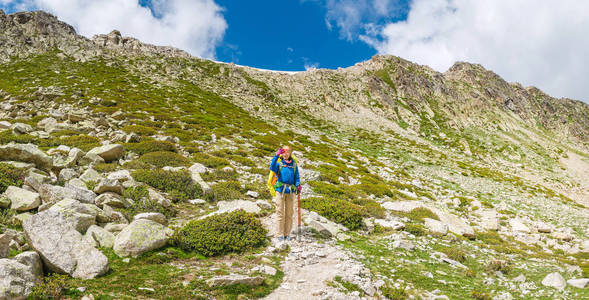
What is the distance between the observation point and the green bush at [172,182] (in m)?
11.9

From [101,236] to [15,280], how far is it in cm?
259

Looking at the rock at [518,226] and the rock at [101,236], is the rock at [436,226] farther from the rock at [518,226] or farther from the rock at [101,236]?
the rock at [101,236]

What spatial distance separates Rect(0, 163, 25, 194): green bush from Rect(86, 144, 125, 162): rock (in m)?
4.24

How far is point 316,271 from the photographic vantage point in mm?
7629

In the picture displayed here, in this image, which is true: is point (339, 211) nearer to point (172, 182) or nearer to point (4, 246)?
point (172, 182)

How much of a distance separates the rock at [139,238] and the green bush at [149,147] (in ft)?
34.2

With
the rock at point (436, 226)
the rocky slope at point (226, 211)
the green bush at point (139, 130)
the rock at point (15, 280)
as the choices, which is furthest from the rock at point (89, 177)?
the rock at point (436, 226)

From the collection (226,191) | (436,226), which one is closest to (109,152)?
(226,191)

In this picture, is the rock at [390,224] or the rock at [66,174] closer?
the rock at [66,174]

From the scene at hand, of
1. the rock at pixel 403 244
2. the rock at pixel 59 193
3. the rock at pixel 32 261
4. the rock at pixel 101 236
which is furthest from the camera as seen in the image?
the rock at pixel 403 244

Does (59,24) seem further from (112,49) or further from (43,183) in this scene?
(43,183)

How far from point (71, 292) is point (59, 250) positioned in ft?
4.05

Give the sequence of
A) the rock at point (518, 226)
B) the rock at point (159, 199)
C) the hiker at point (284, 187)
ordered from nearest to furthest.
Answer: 1. the hiker at point (284, 187)
2. the rock at point (159, 199)
3. the rock at point (518, 226)

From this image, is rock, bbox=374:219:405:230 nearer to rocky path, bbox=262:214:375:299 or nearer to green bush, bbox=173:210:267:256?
rocky path, bbox=262:214:375:299
